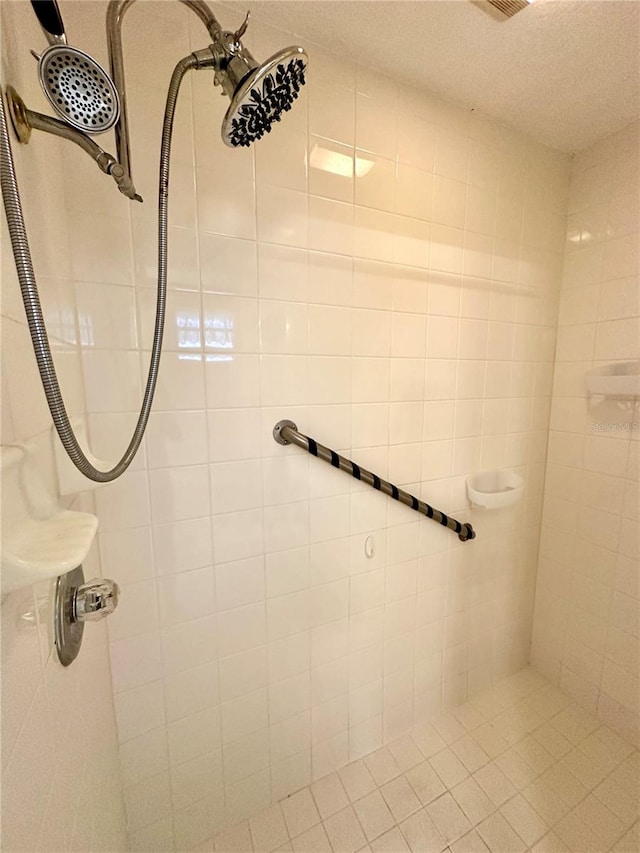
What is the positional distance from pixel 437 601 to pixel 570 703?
0.84 m

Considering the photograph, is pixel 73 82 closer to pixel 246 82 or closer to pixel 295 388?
pixel 246 82

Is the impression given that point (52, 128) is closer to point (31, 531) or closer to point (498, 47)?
point (31, 531)

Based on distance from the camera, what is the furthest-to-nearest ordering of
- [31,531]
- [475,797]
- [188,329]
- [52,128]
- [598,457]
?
[598,457], [475,797], [188,329], [52,128], [31,531]

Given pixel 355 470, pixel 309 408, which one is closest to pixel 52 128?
pixel 309 408

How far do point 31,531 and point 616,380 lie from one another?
1641 mm

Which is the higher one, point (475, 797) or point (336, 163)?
point (336, 163)

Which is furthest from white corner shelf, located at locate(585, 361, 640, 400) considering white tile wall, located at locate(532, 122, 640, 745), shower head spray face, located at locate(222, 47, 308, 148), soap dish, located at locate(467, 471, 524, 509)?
shower head spray face, located at locate(222, 47, 308, 148)

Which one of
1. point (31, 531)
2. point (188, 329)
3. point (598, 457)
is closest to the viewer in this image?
point (31, 531)

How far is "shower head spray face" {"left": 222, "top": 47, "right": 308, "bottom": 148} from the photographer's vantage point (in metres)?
0.50

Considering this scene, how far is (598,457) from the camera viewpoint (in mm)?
1370

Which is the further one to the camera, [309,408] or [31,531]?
[309,408]

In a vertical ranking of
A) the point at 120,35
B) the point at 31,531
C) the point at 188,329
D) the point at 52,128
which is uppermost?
the point at 120,35

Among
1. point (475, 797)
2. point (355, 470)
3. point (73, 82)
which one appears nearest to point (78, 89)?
point (73, 82)

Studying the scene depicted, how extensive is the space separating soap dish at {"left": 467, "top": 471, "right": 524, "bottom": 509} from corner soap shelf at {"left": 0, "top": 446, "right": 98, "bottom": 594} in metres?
1.21
